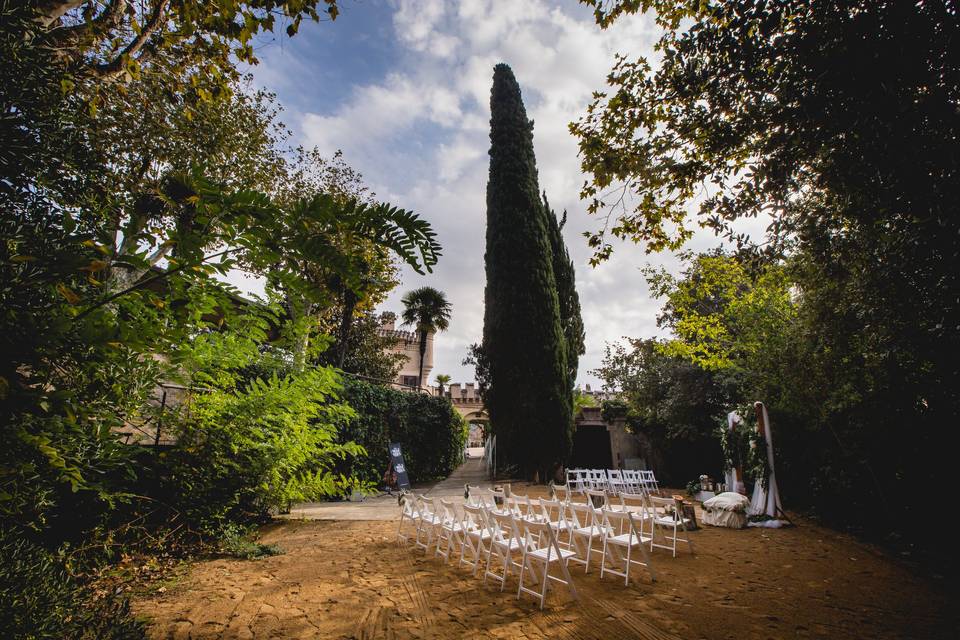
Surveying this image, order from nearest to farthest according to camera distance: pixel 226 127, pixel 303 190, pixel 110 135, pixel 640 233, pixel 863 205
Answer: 1. pixel 863 205
2. pixel 640 233
3. pixel 110 135
4. pixel 226 127
5. pixel 303 190

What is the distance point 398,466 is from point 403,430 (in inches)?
75.2

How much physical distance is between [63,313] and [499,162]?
1577 cm

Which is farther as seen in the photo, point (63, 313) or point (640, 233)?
point (640, 233)

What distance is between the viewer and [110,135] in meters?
9.00

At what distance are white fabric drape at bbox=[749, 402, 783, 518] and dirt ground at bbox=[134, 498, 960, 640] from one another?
251 cm

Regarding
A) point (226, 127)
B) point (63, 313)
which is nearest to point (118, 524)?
point (63, 313)

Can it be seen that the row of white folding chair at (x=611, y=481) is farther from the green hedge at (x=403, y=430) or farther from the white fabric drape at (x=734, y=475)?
the green hedge at (x=403, y=430)

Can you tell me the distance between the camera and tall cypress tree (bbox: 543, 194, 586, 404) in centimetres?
1650

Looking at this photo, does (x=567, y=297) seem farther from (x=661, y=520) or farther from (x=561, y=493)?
(x=661, y=520)

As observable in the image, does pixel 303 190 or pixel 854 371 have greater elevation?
pixel 303 190

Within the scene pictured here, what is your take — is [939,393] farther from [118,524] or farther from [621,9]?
[118,524]

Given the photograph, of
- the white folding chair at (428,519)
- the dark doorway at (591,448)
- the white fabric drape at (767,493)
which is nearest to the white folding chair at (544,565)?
the white folding chair at (428,519)

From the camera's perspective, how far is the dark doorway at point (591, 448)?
760 inches

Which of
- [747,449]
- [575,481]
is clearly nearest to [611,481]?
[575,481]
